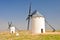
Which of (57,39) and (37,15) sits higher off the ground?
(37,15)

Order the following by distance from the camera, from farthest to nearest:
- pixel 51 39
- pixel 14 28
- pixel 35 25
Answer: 1. pixel 14 28
2. pixel 35 25
3. pixel 51 39

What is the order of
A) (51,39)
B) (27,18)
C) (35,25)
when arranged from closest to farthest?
(51,39) → (35,25) → (27,18)

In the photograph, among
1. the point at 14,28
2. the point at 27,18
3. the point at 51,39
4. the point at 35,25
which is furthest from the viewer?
the point at 14,28

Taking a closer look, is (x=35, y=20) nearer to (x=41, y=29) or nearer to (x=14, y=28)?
(x=41, y=29)

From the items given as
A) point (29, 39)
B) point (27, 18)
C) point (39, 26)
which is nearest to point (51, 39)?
point (29, 39)

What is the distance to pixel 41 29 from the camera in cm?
6256

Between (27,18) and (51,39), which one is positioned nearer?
(51,39)

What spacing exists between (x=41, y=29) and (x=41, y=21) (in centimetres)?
305

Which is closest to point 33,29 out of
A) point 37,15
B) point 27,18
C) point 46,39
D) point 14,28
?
point 37,15

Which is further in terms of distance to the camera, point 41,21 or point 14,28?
point 14,28

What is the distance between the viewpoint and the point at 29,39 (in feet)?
147

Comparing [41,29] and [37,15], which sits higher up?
[37,15]

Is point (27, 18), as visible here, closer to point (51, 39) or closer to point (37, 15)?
point (37, 15)

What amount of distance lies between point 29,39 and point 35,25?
16836mm
